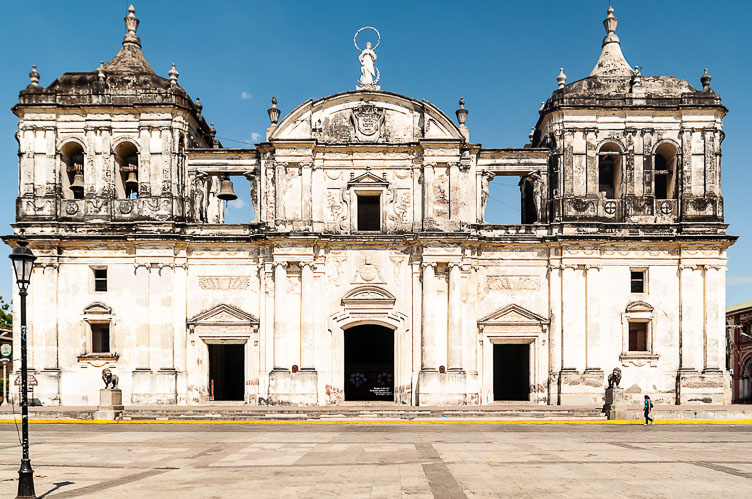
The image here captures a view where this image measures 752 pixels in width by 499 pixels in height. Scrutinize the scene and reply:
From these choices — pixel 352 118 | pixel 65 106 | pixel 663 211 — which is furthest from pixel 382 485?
pixel 65 106

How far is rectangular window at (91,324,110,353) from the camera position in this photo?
31141mm

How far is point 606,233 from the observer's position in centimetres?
3108

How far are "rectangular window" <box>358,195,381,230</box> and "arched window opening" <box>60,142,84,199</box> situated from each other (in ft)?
44.2

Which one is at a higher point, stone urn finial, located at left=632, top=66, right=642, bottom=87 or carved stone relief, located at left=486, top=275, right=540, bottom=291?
stone urn finial, located at left=632, top=66, right=642, bottom=87

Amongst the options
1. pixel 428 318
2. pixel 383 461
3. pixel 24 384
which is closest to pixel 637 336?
pixel 428 318

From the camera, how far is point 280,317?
30312mm

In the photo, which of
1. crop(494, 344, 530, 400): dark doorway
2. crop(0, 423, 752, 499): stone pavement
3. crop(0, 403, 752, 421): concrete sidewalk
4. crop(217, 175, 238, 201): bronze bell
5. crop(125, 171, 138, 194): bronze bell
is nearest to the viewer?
crop(0, 423, 752, 499): stone pavement

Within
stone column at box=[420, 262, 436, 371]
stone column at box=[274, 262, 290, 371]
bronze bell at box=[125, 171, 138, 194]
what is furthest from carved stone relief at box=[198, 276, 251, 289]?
stone column at box=[420, 262, 436, 371]

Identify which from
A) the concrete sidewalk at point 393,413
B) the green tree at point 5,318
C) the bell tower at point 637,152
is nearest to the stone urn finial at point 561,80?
the bell tower at point 637,152

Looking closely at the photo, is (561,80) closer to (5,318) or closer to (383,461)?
(383,461)

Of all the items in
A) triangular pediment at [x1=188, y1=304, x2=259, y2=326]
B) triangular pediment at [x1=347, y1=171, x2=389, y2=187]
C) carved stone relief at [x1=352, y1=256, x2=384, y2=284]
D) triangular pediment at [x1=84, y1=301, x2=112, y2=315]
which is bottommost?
triangular pediment at [x1=188, y1=304, x2=259, y2=326]

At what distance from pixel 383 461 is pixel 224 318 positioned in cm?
1615

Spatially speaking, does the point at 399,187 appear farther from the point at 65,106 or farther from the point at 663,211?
the point at 65,106

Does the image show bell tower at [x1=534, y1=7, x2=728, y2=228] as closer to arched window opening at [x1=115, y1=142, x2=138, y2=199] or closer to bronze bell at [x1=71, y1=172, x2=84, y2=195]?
arched window opening at [x1=115, y1=142, x2=138, y2=199]
